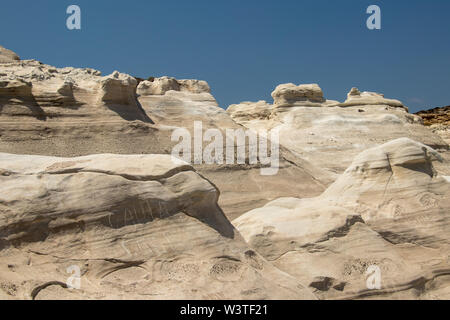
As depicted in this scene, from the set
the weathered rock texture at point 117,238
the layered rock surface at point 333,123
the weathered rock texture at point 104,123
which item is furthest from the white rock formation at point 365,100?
the weathered rock texture at point 117,238

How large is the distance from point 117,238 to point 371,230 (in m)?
3.95

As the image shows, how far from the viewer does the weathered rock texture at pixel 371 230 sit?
24.5 feet

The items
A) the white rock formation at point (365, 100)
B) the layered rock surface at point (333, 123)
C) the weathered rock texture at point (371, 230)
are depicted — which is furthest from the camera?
the white rock formation at point (365, 100)

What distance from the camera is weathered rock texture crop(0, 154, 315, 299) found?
557cm

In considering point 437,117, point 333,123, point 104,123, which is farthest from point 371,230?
point 437,117

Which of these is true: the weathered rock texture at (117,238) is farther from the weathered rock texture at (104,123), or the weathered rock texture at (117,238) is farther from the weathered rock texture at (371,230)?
the weathered rock texture at (104,123)

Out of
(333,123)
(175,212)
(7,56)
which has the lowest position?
(333,123)

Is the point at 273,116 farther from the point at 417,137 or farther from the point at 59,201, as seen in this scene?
the point at 59,201

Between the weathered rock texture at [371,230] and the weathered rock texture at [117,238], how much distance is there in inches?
47.1

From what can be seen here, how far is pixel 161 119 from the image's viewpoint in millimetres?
14969

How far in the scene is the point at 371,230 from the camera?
8203 mm

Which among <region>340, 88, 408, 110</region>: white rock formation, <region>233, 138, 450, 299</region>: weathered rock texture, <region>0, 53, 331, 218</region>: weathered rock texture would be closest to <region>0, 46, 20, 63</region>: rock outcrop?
<region>0, 53, 331, 218</region>: weathered rock texture

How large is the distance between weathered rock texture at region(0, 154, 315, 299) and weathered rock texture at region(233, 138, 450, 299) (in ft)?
3.92

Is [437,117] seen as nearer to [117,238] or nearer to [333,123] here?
[333,123]
